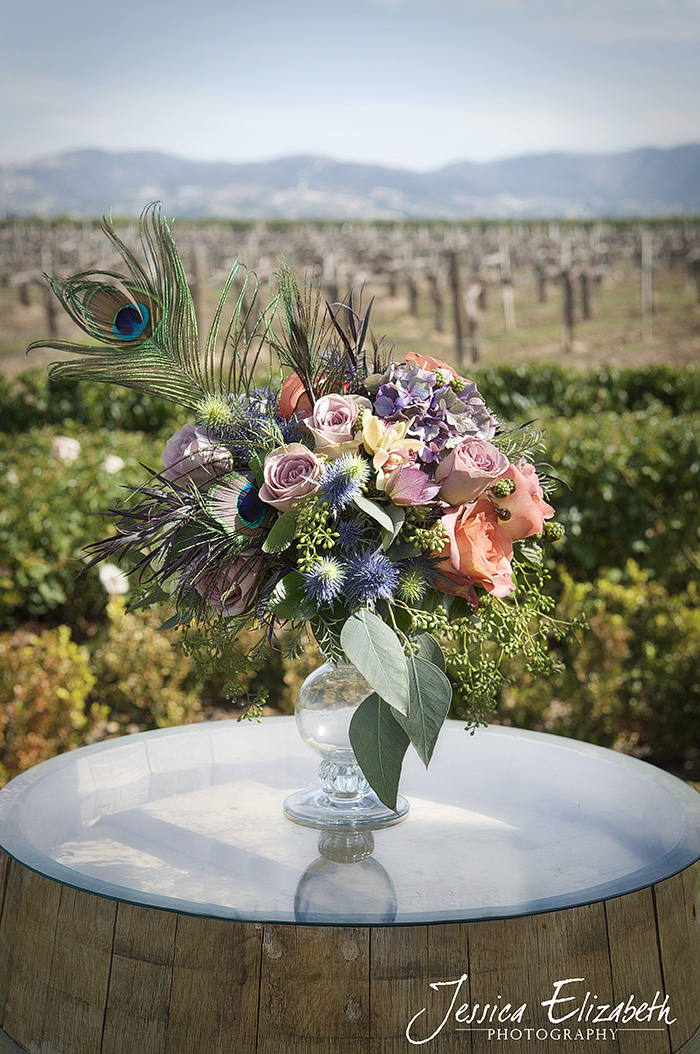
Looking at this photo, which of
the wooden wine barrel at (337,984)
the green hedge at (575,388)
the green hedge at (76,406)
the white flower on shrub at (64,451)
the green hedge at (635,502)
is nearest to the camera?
the wooden wine barrel at (337,984)

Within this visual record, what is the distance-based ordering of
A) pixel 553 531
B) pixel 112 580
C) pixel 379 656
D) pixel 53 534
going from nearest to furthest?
1. pixel 379 656
2. pixel 553 531
3. pixel 112 580
4. pixel 53 534

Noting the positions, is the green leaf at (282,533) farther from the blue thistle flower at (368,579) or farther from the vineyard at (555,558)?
the vineyard at (555,558)

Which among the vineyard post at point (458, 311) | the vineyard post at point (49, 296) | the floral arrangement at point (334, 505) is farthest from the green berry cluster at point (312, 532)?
the vineyard post at point (49, 296)

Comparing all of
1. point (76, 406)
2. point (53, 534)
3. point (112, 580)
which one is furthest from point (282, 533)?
point (76, 406)

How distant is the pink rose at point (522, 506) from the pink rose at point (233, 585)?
0.33 metres

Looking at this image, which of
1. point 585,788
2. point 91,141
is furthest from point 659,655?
point 91,141

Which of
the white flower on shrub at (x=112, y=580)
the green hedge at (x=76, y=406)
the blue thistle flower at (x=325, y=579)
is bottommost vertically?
the white flower on shrub at (x=112, y=580)

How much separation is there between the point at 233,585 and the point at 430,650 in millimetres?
265

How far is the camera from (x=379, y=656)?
3.44 ft

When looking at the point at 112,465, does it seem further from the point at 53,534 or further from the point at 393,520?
the point at 393,520

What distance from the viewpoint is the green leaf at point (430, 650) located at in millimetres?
1128

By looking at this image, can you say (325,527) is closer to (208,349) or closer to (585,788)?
(208,349)

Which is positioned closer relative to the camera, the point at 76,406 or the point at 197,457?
the point at 197,457

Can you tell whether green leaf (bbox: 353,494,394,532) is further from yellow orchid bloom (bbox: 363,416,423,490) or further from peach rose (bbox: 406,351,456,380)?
peach rose (bbox: 406,351,456,380)
